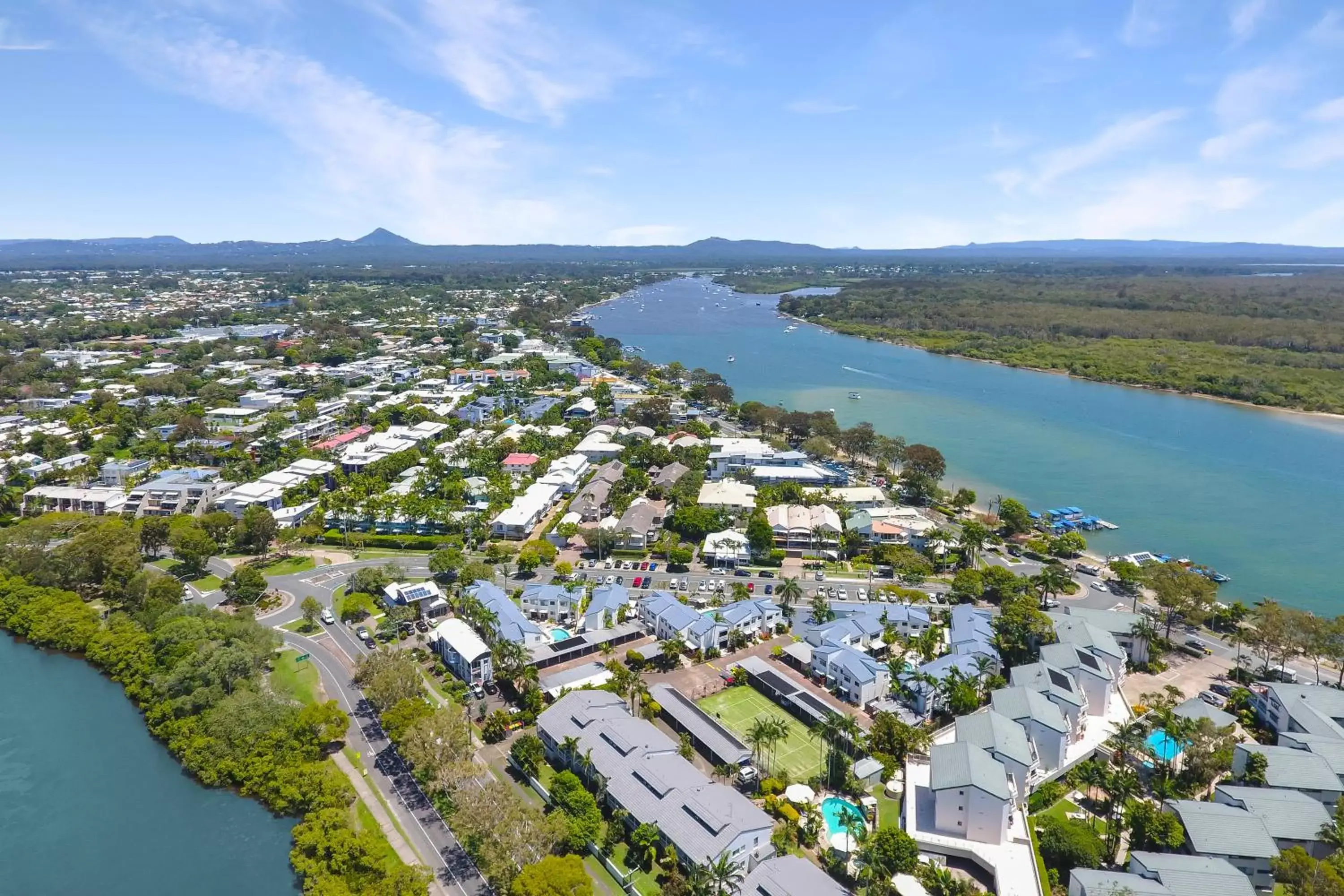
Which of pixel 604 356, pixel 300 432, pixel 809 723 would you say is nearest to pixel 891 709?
pixel 809 723

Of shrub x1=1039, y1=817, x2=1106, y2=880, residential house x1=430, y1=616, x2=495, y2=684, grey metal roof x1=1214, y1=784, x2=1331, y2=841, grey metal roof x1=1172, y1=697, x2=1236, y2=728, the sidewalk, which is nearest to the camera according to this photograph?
shrub x1=1039, y1=817, x2=1106, y2=880

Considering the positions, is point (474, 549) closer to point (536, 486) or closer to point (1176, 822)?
point (536, 486)

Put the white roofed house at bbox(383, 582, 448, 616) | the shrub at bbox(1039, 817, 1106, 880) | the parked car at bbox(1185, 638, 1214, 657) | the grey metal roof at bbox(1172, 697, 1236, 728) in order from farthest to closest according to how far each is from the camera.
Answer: the white roofed house at bbox(383, 582, 448, 616)
the parked car at bbox(1185, 638, 1214, 657)
the grey metal roof at bbox(1172, 697, 1236, 728)
the shrub at bbox(1039, 817, 1106, 880)

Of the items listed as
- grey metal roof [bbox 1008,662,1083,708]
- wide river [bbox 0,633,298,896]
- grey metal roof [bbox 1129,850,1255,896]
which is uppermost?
grey metal roof [bbox 1008,662,1083,708]

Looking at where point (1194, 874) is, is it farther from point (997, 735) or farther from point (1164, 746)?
point (1164, 746)

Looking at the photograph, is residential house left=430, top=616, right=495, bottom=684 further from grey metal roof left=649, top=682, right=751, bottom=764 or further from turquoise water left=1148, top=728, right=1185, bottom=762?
turquoise water left=1148, top=728, right=1185, bottom=762

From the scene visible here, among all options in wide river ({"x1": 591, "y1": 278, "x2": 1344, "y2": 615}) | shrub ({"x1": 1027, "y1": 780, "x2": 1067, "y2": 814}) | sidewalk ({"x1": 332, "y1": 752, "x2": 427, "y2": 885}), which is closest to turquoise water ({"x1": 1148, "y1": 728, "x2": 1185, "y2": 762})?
shrub ({"x1": 1027, "y1": 780, "x2": 1067, "y2": 814})

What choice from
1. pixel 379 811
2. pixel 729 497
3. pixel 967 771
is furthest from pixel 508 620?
pixel 729 497
